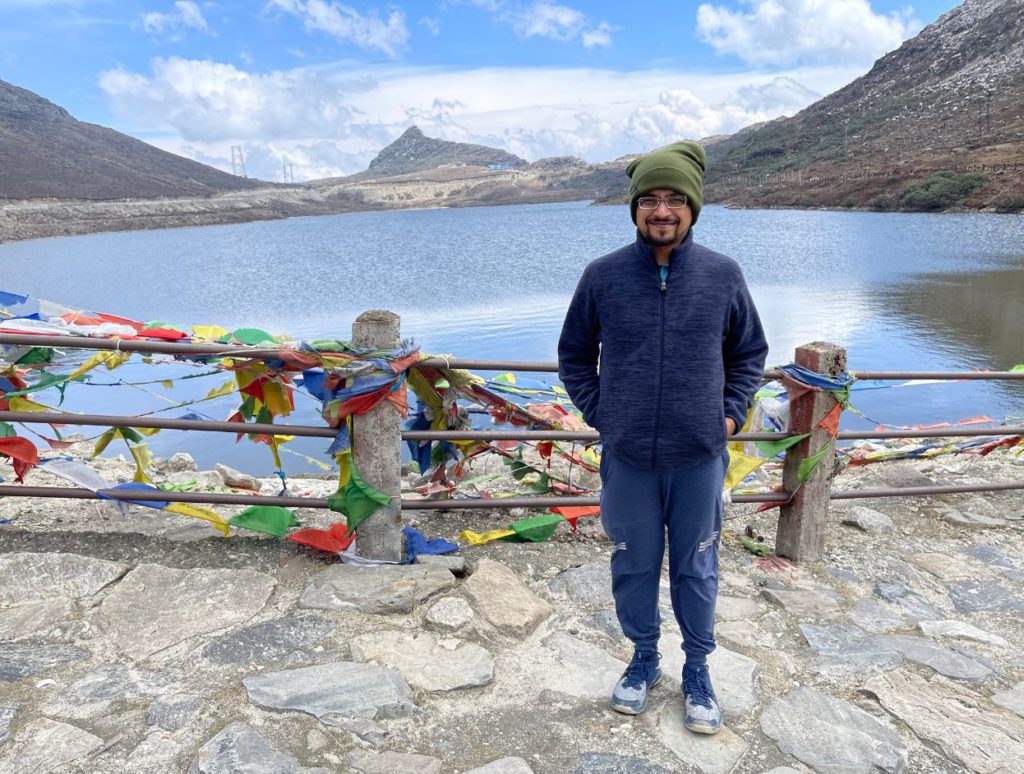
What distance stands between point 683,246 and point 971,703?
74.6 inches

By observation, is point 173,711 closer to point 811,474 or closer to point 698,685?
point 698,685

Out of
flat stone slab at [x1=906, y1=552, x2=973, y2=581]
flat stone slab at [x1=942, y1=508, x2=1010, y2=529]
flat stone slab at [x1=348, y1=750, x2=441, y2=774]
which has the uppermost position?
flat stone slab at [x1=348, y1=750, x2=441, y2=774]

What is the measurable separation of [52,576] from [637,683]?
2518 millimetres

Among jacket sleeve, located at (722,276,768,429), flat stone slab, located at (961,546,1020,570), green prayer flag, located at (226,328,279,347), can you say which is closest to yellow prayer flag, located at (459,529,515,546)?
green prayer flag, located at (226,328,279,347)

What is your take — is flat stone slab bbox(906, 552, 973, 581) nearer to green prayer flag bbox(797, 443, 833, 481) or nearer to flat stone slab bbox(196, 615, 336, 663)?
green prayer flag bbox(797, 443, 833, 481)

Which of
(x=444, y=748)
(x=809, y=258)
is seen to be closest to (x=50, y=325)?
(x=444, y=748)

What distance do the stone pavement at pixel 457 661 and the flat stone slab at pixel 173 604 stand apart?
11 millimetres

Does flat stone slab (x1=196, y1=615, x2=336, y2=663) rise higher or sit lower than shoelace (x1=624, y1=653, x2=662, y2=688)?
lower

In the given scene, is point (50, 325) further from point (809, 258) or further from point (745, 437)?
point (809, 258)

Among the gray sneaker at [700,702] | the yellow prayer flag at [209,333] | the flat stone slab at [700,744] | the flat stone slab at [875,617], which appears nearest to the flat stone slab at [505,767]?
the flat stone slab at [700,744]

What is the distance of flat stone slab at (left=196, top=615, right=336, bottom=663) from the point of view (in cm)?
289

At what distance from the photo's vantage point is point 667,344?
236 centimetres

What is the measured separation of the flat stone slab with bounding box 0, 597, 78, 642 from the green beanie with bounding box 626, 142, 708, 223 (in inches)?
105

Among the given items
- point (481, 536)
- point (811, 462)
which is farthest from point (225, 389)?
point (811, 462)
